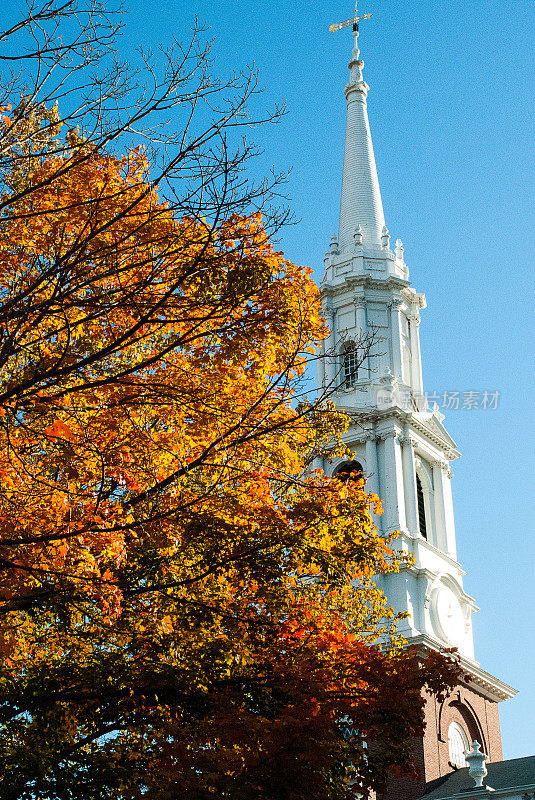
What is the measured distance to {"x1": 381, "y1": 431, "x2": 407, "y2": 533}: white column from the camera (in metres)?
37.9

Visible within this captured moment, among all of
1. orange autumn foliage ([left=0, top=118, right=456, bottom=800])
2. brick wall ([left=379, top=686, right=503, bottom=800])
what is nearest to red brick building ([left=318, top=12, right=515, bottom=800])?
brick wall ([left=379, top=686, right=503, bottom=800])

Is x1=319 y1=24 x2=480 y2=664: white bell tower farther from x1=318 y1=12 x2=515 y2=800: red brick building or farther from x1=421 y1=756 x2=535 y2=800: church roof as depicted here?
x1=421 y1=756 x2=535 y2=800: church roof

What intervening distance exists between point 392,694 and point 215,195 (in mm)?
7658

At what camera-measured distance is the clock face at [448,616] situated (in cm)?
3806

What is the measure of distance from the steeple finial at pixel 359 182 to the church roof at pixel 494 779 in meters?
23.9

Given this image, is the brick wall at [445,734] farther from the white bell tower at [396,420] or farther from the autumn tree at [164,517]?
the autumn tree at [164,517]

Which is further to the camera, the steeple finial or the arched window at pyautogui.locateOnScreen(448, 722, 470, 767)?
the steeple finial

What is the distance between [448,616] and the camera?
3900 cm

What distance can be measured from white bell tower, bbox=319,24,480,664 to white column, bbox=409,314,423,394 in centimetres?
5

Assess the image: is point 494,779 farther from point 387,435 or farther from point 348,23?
point 348,23

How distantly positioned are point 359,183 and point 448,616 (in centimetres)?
2202

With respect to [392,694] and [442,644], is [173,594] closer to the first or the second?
[392,694]

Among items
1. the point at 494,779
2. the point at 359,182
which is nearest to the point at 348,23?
the point at 359,182

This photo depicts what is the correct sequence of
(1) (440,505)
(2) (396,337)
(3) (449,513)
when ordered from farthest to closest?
(2) (396,337), (3) (449,513), (1) (440,505)
